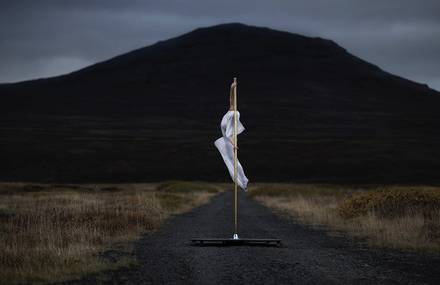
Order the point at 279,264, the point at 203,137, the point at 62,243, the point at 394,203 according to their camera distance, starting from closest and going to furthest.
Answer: the point at 279,264
the point at 62,243
the point at 394,203
the point at 203,137

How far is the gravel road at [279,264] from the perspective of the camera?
11922 mm

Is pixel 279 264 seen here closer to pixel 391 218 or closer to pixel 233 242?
pixel 233 242

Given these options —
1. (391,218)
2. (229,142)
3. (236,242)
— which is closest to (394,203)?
(391,218)

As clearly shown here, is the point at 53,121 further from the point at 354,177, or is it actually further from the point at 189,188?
the point at 189,188

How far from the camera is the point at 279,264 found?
13664mm

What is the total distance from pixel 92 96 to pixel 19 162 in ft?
248

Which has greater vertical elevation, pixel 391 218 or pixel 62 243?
pixel 62 243

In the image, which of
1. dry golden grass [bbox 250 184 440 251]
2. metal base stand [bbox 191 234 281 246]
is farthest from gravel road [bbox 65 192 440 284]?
dry golden grass [bbox 250 184 440 251]

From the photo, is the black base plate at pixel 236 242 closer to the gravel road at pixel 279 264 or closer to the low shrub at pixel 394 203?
the gravel road at pixel 279 264

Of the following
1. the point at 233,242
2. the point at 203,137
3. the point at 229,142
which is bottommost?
the point at 233,242

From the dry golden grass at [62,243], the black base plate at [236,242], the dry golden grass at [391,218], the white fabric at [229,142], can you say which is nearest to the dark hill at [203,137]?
the dry golden grass at [391,218]

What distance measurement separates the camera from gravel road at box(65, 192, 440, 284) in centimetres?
1192

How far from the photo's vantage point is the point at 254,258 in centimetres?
1456

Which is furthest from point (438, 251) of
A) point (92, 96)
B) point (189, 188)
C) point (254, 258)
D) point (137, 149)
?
point (92, 96)
